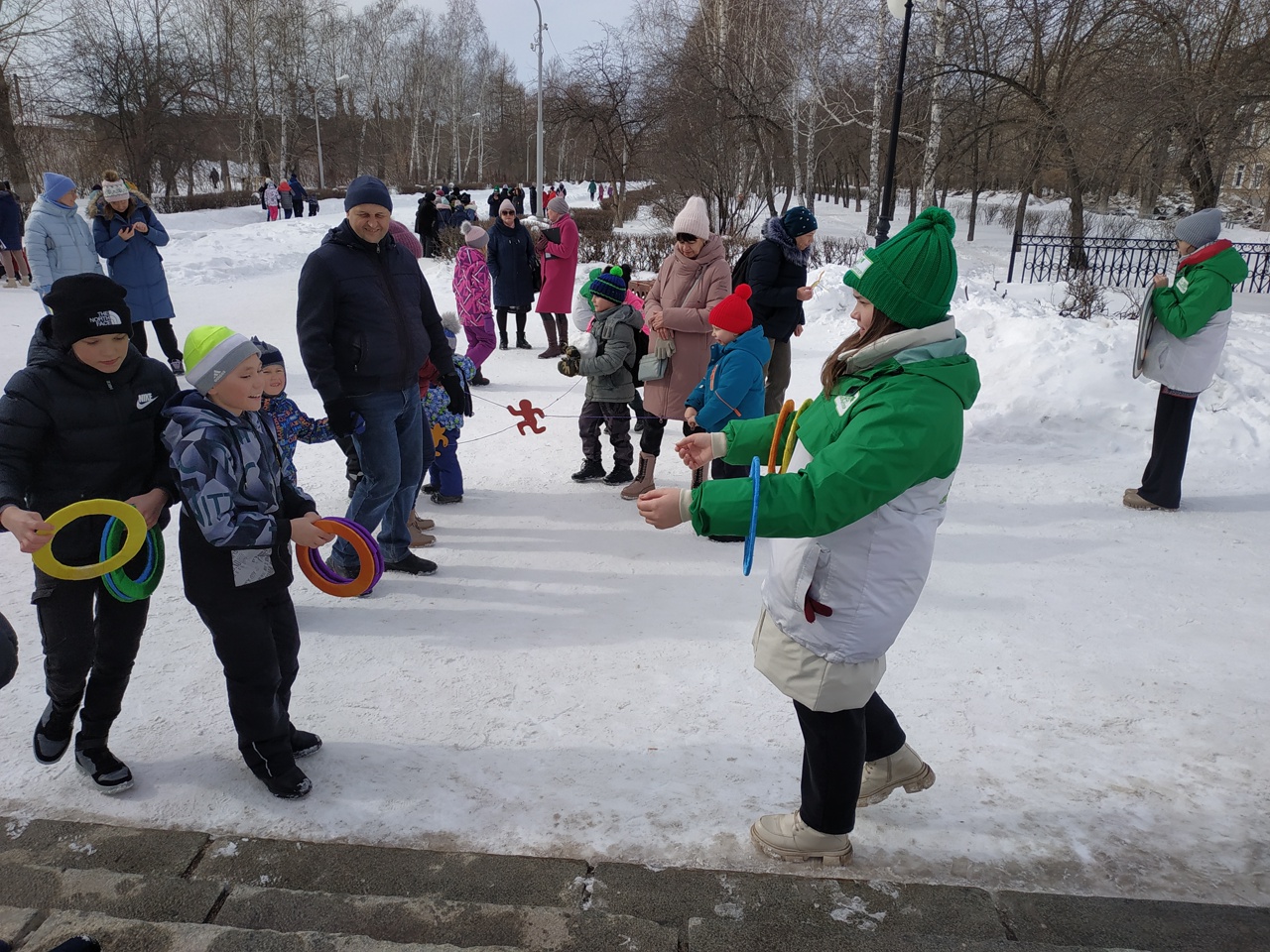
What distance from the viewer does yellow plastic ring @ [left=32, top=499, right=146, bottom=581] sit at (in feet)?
8.12

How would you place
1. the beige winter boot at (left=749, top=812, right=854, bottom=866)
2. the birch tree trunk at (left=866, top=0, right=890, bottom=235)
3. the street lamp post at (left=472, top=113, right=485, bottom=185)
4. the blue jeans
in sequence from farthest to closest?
the street lamp post at (left=472, top=113, right=485, bottom=185), the birch tree trunk at (left=866, top=0, right=890, bottom=235), the blue jeans, the beige winter boot at (left=749, top=812, right=854, bottom=866)

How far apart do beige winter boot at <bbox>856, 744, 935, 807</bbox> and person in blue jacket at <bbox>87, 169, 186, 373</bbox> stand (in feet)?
22.6

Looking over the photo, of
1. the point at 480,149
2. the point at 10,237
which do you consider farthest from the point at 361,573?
the point at 480,149

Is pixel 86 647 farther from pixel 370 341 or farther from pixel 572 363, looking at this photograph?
pixel 572 363

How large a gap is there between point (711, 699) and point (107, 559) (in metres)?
2.18

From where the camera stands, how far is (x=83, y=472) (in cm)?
259

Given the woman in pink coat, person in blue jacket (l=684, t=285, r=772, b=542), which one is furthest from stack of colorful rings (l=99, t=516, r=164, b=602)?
the woman in pink coat

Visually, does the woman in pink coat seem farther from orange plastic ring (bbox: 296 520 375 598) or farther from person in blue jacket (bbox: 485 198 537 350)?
orange plastic ring (bbox: 296 520 375 598)

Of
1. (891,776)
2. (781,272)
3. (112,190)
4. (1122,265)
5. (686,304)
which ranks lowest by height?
(891,776)

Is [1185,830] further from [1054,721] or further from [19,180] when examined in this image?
[19,180]

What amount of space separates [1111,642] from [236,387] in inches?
148

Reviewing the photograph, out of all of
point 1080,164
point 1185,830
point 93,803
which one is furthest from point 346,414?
point 1080,164

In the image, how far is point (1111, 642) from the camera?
387cm

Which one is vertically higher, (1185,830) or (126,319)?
(126,319)
